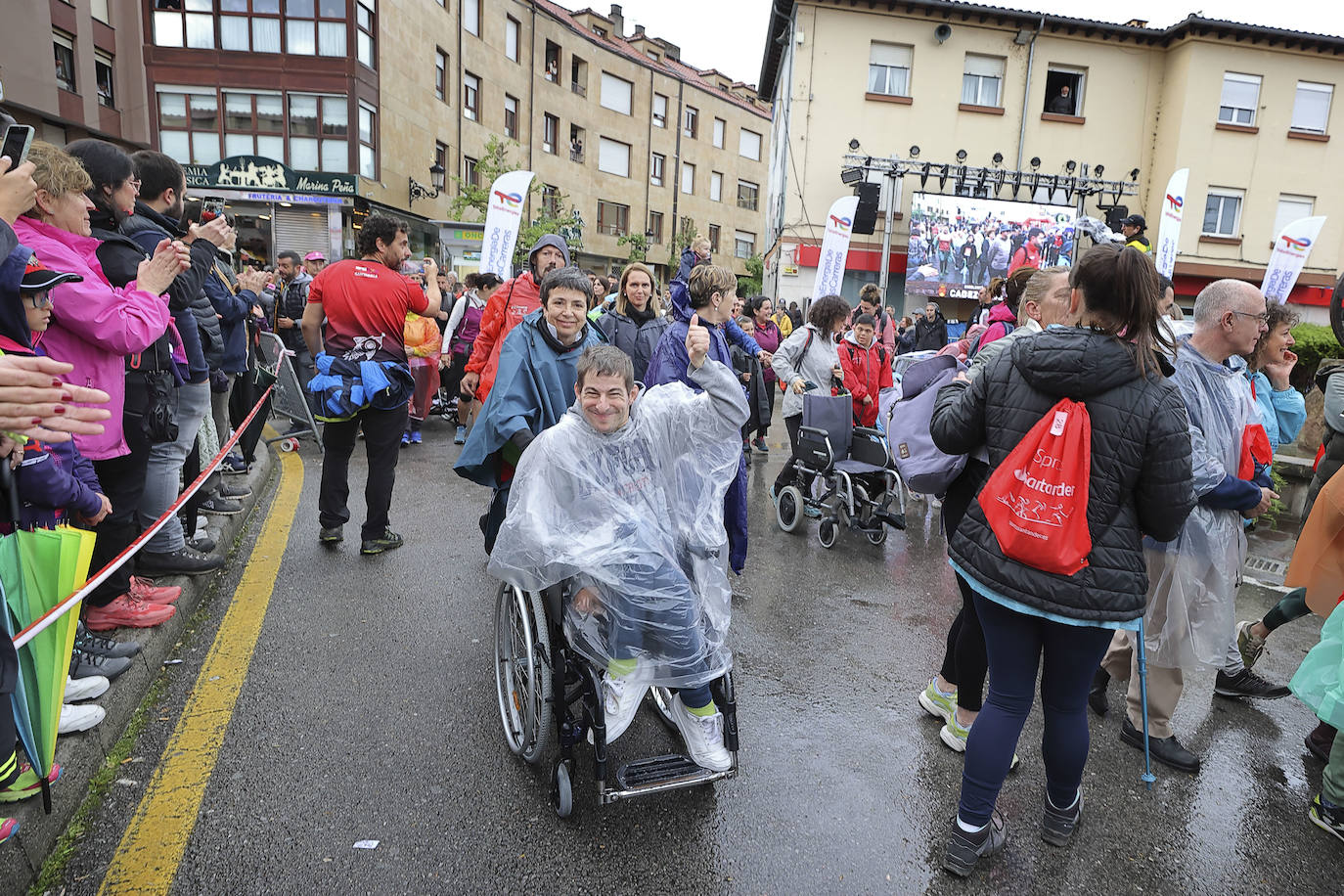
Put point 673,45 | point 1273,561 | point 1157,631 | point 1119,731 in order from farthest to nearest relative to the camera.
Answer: point 673,45
point 1273,561
point 1119,731
point 1157,631

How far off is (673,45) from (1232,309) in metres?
45.1

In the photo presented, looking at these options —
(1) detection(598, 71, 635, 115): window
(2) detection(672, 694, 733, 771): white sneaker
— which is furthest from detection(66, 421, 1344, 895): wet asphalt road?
(1) detection(598, 71, 635, 115): window

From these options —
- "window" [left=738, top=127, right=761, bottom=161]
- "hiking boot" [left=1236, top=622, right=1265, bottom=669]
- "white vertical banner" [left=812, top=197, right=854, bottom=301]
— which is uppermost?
"window" [left=738, top=127, right=761, bottom=161]

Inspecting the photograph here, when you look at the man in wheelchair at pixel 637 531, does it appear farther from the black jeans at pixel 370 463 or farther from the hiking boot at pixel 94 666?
the black jeans at pixel 370 463

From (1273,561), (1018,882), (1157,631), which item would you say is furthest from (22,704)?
(1273,561)

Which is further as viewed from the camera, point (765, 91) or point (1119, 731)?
point (765, 91)

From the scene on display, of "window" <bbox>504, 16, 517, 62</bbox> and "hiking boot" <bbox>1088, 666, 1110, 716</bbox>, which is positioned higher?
"window" <bbox>504, 16, 517, 62</bbox>

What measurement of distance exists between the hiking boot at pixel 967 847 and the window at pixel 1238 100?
2460cm

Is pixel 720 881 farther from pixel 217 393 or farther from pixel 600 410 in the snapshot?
pixel 217 393

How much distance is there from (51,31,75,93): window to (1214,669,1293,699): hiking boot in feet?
87.0

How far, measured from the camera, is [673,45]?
42.6 m

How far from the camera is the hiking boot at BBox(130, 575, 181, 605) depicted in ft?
11.8

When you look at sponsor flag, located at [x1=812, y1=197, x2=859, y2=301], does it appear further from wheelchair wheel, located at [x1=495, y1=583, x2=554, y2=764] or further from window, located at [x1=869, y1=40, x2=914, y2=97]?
wheelchair wheel, located at [x1=495, y1=583, x2=554, y2=764]

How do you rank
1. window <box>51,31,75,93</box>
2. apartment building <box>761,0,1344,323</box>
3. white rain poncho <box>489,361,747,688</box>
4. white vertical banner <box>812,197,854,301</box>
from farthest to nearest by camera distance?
apartment building <box>761,0,1344,323</box>, window <box>51,31,75,93</box>, white vertical banner <box>812,197,854,301</box>, white rain poncho <box>489,361,747,688</box>
